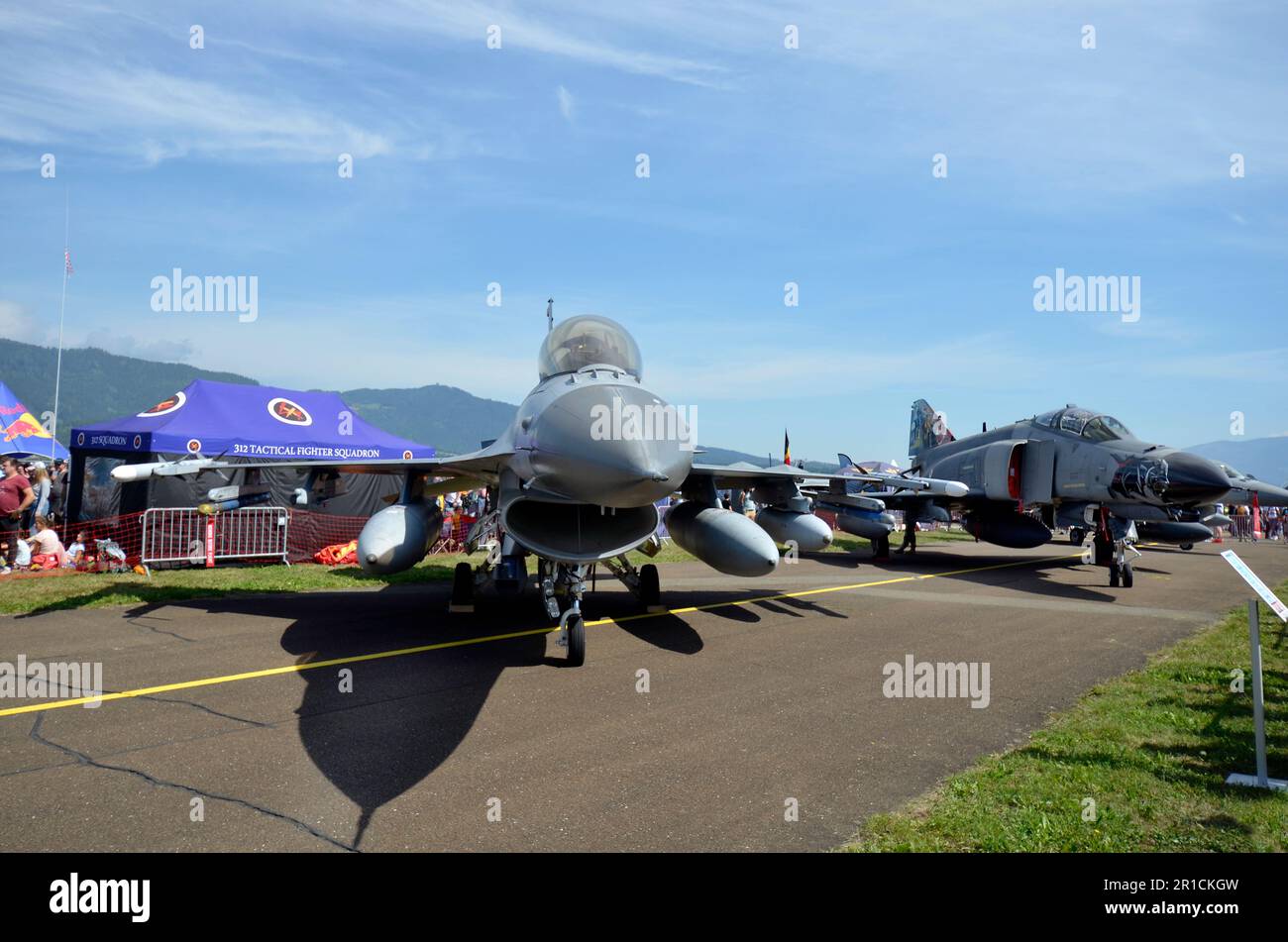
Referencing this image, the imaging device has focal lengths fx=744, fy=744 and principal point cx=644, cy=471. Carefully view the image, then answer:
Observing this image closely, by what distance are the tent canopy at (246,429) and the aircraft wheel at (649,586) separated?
8547 mm

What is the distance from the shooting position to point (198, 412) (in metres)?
18.2

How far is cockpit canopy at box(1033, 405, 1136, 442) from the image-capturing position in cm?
1557

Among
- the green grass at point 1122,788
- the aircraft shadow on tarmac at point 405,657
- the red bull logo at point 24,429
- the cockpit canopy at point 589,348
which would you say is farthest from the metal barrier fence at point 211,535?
the green grass at point 1122,788

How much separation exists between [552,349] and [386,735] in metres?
4.80

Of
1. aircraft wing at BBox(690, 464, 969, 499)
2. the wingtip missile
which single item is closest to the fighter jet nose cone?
aircraft wing at BBox(690, 464, 969, 499)

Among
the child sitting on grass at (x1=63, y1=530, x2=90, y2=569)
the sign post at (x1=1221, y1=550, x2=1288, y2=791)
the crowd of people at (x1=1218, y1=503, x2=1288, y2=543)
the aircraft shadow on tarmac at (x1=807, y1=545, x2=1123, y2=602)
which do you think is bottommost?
the crowd of people at (x1=1218, y1=503, x2=1288, y2=543)

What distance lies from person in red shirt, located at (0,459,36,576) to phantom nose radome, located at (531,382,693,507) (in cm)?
1323

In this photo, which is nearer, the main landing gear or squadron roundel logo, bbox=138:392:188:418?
the main landing gear

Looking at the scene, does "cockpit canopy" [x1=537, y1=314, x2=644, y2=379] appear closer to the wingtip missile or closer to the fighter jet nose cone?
the wingtip missile

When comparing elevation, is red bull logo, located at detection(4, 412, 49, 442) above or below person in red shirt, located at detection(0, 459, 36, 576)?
above

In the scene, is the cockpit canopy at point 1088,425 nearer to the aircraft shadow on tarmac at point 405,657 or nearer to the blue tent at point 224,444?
the aircraft shadow on tarmac at point 405,657

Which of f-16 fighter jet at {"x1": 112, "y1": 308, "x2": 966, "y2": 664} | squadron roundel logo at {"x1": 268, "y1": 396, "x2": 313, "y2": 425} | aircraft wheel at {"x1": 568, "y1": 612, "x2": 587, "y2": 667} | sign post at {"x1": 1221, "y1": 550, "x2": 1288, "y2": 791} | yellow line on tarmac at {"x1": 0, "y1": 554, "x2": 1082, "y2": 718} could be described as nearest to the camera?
sign post at {"x1": 1221, "y1": 550, "x2": 1288, "y2": 791}

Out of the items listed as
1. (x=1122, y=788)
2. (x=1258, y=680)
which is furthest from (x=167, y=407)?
(x=1258, y=680)

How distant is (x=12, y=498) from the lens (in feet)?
45.7
